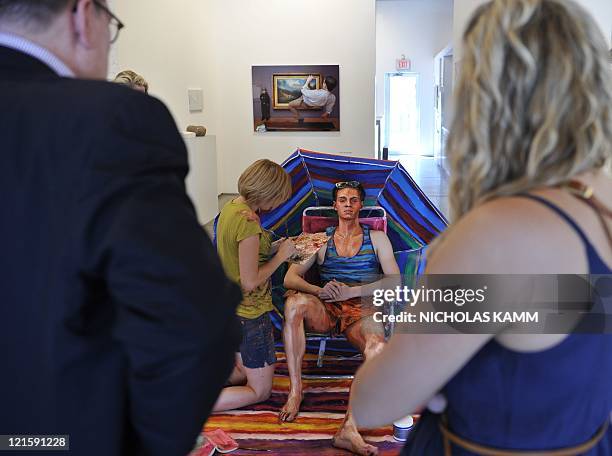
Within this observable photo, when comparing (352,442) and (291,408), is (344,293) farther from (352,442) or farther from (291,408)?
(352,442)

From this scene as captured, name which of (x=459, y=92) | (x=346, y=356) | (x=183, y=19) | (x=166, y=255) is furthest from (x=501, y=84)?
(x=183, y=19)

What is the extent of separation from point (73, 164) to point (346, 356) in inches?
126

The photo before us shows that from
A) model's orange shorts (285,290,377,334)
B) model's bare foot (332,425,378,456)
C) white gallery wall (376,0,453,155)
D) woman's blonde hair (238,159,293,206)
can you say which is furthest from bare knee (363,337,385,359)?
white gallery wall (376,0,453,155)

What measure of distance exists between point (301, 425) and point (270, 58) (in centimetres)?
655

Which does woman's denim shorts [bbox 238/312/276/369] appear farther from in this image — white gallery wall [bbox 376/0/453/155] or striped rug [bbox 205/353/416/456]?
white gallery wall [bbox 376/0/453/155]

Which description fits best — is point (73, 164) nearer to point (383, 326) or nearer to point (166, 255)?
point (166, 255)

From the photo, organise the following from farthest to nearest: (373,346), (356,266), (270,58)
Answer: (270,58) → (356,266) → (373,346)

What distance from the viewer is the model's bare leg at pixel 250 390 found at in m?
3.22

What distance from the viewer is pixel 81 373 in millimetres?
930

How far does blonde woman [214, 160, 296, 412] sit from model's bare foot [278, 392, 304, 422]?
0.17 m

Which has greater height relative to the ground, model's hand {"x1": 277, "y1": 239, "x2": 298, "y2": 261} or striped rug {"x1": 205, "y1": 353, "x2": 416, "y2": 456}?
model's hand {"x1": 277, "y1": 239, "x2": 298, "y2": 261}

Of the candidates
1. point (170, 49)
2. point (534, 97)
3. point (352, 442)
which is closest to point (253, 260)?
point (352, 442)

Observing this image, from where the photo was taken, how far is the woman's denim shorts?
3145 millimetres

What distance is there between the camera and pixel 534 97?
2.99 ft
